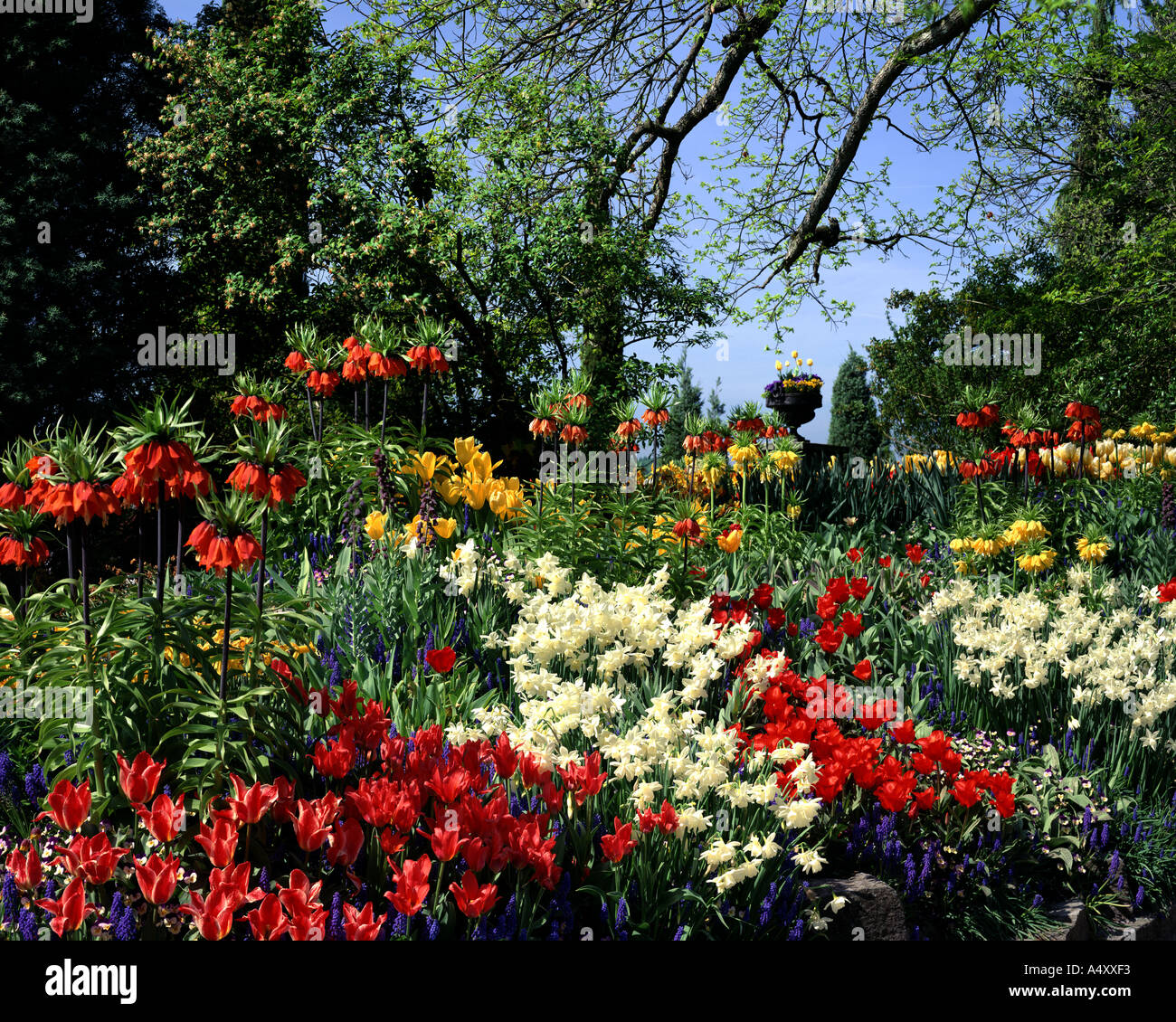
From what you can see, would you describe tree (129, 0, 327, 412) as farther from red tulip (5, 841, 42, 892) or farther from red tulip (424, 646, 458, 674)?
red tulip (5, 841, 42, 892)

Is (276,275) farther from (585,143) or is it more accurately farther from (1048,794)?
(1048,794)

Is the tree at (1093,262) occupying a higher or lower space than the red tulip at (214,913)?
higher

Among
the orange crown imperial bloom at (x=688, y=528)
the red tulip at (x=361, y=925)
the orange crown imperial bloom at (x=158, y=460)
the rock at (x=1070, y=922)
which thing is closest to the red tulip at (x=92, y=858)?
the red tulip at (x=361, y=925)

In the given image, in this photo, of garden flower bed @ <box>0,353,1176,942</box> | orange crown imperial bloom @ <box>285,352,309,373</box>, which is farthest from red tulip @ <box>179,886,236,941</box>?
orange crown imperial bloom @ <box>285,352,309,373</box>

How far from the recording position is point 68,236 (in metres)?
15.2

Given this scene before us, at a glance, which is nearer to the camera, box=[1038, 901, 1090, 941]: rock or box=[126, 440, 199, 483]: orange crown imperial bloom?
box=[126, 440, 199, 483]: orange crown imperial bloom

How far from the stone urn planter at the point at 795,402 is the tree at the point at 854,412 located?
9.55 metres

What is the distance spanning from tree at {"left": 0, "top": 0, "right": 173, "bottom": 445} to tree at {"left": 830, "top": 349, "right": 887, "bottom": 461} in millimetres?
16835

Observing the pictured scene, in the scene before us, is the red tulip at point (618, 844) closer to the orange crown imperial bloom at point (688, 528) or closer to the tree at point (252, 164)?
the orange crown imperial bloom at point (688, 528)

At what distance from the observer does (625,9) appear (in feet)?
40.7

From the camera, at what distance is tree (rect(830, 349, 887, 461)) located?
24.4 m

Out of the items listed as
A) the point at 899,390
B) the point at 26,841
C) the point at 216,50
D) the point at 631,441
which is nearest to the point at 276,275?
the point at 216,50

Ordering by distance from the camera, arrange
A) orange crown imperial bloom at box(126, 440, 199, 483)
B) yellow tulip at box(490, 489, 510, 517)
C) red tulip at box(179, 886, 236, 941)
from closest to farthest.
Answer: red tulip at box(179, 886, 236, 941) < orange crown imperial bloom at box(126, 440, 199, 483) < yellow tulip at box(490, 489, 510, 517)

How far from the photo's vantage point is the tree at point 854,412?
2439 cm
